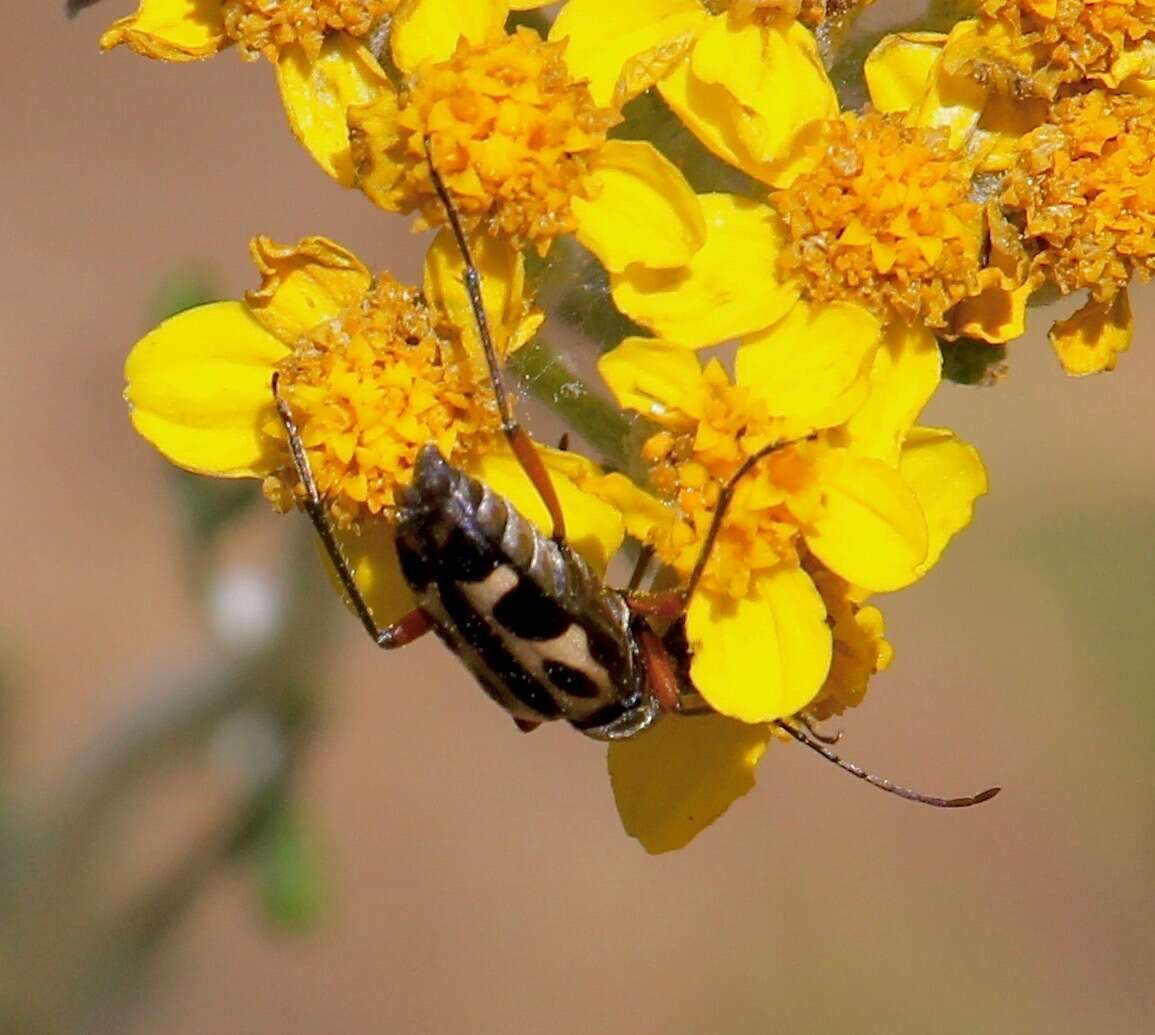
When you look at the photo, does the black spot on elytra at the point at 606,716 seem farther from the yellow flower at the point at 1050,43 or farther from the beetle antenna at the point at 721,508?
the yellow flower at the point at 1050,43

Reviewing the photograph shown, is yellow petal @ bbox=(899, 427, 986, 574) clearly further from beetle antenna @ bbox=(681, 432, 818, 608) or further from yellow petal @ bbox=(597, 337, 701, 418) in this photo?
yellow petal @ bbox=(597, 337, 701, 418)

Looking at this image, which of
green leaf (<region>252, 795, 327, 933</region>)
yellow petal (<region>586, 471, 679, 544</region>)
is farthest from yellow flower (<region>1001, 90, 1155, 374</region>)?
green leaf (<region>252, 795, 327, 933</region>)

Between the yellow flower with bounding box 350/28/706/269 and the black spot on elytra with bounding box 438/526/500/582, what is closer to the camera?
the black spot on elytra with bounding box 438/526/500/582

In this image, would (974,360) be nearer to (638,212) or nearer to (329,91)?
(638,212)

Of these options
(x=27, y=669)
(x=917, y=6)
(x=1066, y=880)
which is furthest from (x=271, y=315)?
(x=1066, y=880)

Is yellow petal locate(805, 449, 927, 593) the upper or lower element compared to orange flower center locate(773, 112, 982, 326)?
lower

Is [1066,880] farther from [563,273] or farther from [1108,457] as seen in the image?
[563,273]
